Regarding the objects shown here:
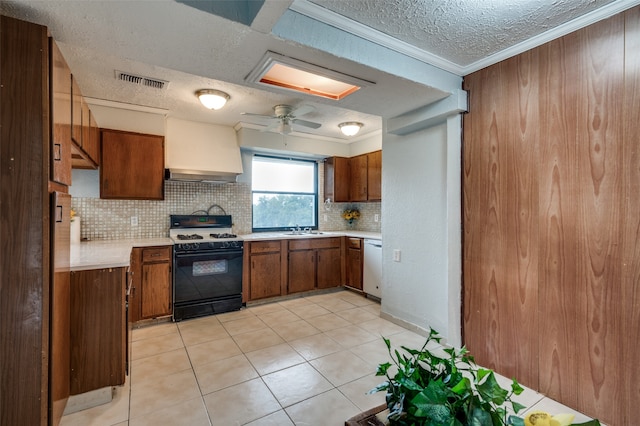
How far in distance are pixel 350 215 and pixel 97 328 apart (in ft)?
13.0

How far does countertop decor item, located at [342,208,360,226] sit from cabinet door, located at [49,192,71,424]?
4.04 meters

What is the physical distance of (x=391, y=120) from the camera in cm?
313

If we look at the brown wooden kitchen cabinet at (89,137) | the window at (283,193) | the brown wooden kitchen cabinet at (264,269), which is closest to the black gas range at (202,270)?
the brown wooden kitchen cabinet at (264,269)

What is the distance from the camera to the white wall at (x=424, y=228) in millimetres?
2596

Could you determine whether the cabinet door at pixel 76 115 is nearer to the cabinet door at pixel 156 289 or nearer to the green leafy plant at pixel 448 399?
the cabinet door at pixel 156 289

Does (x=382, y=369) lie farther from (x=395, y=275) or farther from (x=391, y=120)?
(x=391, y=120)

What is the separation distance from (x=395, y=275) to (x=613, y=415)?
1.87 metres

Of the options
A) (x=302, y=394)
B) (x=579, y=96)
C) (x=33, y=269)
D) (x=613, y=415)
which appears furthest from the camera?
(x=302, y=394)

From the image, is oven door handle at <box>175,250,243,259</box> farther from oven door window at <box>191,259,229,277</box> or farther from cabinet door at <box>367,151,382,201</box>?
cabinet door at <box>367,151,382,201</box>

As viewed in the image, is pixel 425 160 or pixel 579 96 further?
pixel 425 160

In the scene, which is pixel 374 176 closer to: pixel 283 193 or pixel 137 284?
pixel 283 193

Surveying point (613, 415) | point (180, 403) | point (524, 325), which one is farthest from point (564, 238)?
point (180, 403)

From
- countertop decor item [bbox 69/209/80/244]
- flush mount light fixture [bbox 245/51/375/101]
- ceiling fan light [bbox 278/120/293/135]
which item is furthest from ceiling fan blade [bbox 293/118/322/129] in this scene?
countertop decor item [bbox 69/209/80/244]

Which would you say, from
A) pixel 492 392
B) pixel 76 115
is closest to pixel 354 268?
pixel 76 115
